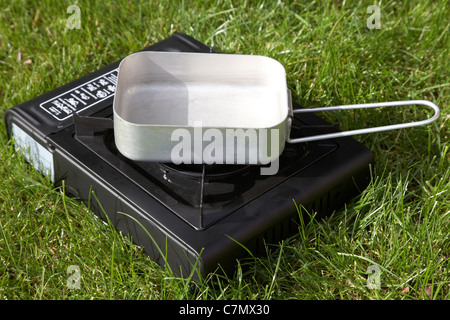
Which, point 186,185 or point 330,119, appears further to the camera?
point 330,119

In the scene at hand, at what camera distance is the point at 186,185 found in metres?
1.17

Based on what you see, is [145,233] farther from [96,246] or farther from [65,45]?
[65,45]

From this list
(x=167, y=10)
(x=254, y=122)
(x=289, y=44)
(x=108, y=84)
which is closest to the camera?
(x=254, y=122)

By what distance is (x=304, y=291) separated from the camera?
1156 millimetres

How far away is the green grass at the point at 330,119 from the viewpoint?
1168 mm

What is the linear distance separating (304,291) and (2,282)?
1.85 feet

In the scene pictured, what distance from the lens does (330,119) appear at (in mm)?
1519

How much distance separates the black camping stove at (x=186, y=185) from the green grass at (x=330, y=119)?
4 cm

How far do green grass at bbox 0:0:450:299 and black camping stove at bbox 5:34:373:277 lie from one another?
4 cm

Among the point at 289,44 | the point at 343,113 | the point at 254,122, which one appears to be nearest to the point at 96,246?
the point at 254,122

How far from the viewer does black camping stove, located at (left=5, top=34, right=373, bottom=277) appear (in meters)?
1.10

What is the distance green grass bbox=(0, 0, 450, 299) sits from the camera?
117 centimetres

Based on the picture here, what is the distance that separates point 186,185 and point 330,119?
0.50 meters

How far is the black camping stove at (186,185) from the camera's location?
110cm
